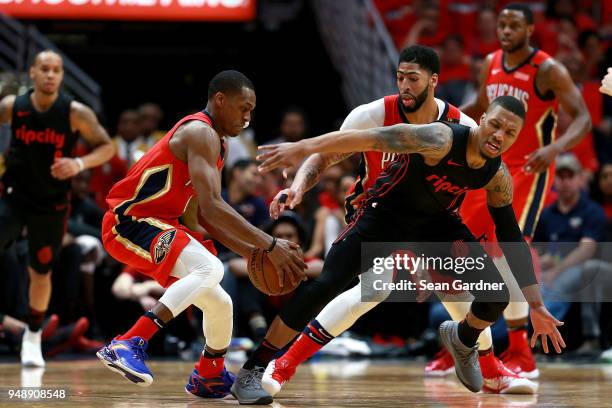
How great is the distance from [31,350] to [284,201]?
328 cm

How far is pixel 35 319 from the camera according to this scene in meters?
8.24

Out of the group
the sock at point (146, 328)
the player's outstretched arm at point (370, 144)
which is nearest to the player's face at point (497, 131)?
the player's outstretched arm at point (370, 144)

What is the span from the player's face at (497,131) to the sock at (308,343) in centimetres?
132

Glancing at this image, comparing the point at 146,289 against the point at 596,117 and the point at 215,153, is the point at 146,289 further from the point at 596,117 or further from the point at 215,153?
the point at 596,117

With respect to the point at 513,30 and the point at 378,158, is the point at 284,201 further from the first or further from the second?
the point at 513,30

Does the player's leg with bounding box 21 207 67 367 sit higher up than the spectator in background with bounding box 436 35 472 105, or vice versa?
the spectator in background with bounding box 436 35 472 105

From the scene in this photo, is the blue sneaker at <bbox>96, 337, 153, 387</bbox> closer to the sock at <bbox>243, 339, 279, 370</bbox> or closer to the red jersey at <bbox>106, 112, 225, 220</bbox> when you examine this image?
the sock at <bbox>243, 339, 279, 370</bbox>

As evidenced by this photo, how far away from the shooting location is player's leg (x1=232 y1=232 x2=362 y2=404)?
18.2ft

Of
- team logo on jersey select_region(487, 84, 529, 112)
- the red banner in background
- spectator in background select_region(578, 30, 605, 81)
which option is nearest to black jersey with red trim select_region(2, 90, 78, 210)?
team logo on jersey select_region(487, 84, 529, 112)

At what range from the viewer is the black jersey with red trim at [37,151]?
322 inches

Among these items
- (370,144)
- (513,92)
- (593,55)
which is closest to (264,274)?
(370,144)

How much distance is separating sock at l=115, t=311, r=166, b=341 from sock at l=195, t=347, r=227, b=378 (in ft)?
1.41

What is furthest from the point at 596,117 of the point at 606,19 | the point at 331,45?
the point at 331,45

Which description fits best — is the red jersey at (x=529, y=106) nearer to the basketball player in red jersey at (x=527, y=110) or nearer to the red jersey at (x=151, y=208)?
the basketball player in red jersey at (x=527, y=110)
